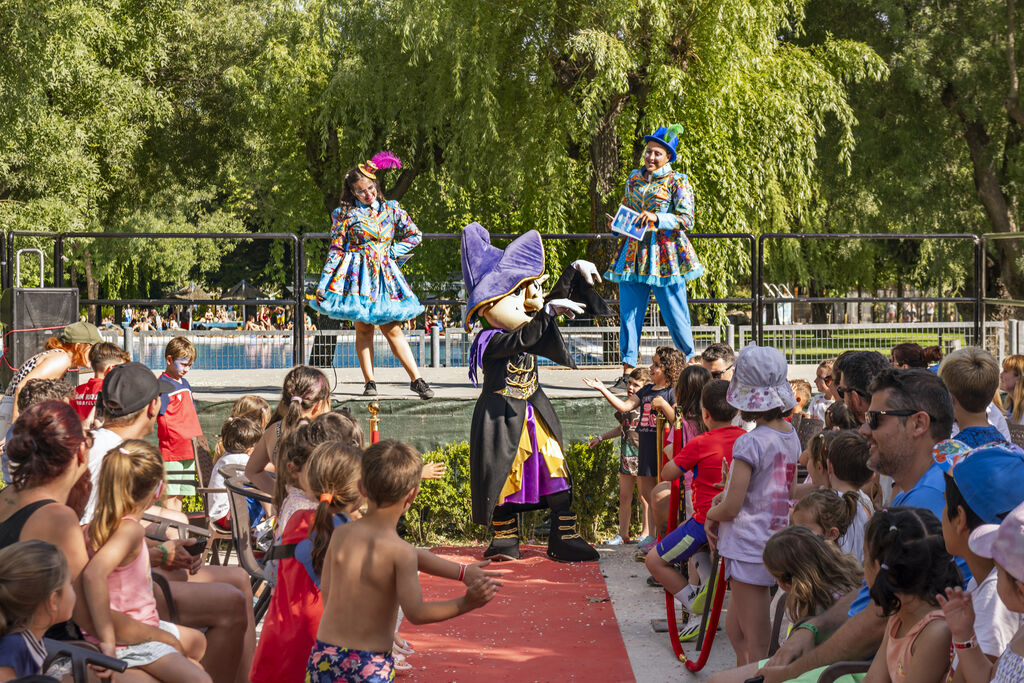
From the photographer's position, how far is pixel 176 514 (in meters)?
5.29

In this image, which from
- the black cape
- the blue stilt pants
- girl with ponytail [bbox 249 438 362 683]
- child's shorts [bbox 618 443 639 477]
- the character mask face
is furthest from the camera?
the blue stilt pants

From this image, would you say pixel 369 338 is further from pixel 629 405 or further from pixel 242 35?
pixel 242 35

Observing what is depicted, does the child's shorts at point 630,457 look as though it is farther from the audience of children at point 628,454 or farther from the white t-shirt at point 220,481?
the white t-shirt at point 220,481

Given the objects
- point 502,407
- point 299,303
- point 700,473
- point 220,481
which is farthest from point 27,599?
point 299,303

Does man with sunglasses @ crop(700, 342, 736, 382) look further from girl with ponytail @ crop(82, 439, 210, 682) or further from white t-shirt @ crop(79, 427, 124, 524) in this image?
girl with ponytail @ crop(82, 439, 210, 682)

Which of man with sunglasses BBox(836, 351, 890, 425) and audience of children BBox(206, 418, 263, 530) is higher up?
man with sunglasses BBox(836, 351, 890, 425)

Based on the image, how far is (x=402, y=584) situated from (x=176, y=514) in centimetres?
213

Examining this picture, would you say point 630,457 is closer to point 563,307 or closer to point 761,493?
point 563,307

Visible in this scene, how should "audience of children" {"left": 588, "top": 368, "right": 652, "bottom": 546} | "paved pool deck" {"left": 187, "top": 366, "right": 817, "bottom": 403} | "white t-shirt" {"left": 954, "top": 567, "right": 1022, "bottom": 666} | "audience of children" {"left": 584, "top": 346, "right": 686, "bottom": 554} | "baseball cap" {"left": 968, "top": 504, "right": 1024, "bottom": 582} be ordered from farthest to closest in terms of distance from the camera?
"paved pool deck" {"left": 187, "top": 366, "right": 817, "bottom": 403} → "audience of children" {"left": 588, "top": 368, "right": 652, "bottom": 546} → "audience of children" {"left": 584, "top": 346, "right": 686, "bottom": 554} → "white t-shirt" {"left": 954, "top": 567, "right": 1022, "bottom": 666} → "baseball cap" {"left": 968, "top": 504, "right": 1024, "bottom": 582}

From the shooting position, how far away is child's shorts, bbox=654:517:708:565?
16.9ft

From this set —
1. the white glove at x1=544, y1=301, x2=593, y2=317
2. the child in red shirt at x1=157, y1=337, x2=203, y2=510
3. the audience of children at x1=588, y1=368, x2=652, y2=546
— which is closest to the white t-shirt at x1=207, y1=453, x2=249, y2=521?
the child in red shirt at x1=157, y1=337, x2=203, y2=510

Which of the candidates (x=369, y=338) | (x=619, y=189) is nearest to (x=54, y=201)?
(x=619, y=189)

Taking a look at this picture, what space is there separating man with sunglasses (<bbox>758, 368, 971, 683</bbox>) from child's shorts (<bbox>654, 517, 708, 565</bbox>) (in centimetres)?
142

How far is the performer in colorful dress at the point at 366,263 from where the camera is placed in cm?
844
